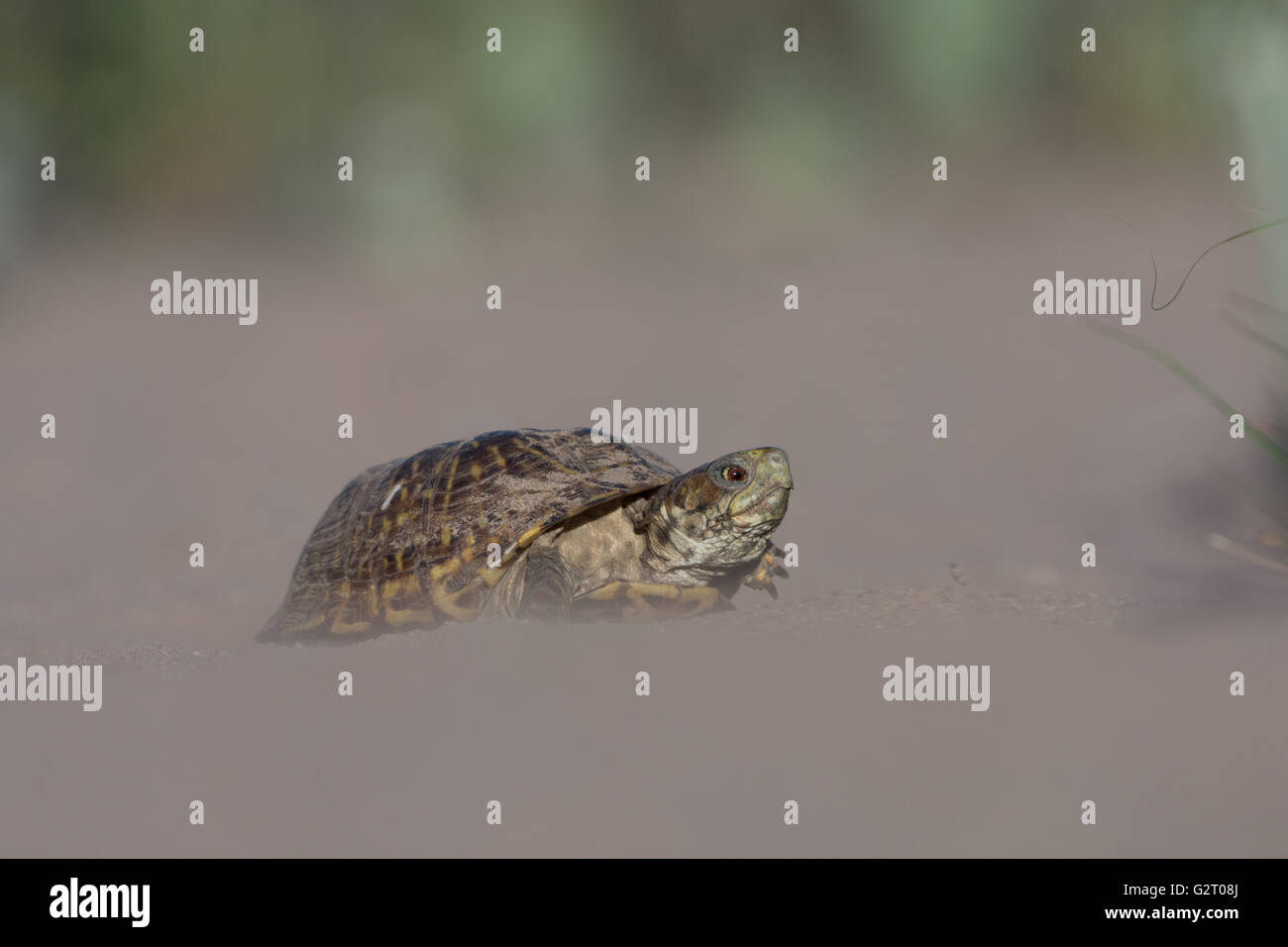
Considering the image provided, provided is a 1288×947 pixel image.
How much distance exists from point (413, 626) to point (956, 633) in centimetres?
237

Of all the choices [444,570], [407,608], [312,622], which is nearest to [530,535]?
[444,570]

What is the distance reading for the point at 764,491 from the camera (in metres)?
4.48

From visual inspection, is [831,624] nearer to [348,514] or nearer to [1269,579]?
[1269,579]

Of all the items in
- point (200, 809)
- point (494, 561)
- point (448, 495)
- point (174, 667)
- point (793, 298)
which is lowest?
point (200, 809)

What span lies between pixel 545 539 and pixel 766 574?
1.04 metres

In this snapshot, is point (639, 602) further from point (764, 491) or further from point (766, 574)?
point (766, 574)

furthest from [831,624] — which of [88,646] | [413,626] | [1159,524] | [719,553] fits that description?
[88,646]

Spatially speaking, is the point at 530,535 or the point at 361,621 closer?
the point at 530,535

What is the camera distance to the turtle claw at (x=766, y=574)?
517 cm

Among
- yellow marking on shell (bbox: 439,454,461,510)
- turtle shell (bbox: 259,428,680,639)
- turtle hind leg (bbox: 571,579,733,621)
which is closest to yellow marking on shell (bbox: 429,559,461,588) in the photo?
turtle shell (bbox: 259,428,680,639)

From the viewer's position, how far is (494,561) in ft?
15.8

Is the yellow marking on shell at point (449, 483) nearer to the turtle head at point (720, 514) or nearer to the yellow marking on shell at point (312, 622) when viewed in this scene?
the yellow marking on shell at point (312, 622)

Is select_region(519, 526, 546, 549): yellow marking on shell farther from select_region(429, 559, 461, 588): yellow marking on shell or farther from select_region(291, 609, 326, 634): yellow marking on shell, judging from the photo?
select_region(291, 609, 326, 634): yellow marking on shell

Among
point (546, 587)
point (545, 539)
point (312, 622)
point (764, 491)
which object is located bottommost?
point (312, 622)
